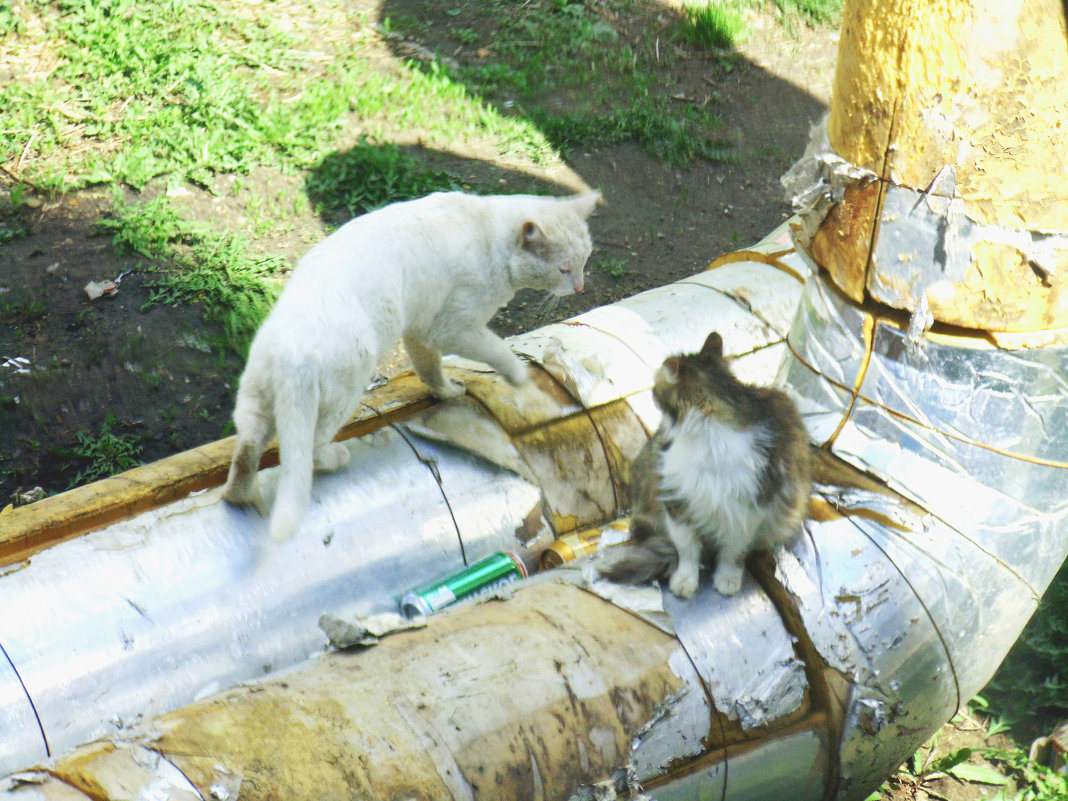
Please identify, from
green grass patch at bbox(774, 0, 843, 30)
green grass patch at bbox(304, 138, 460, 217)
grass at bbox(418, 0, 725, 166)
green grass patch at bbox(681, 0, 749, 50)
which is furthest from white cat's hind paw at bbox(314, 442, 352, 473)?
green grass patch at bbox(774, 0, 843, 30)

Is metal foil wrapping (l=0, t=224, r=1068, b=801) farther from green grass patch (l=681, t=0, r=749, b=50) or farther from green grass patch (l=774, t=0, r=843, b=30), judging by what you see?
green grass patch (l=774, t=0, r=843, b=30)

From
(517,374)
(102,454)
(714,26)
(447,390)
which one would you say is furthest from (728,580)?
(714,26)

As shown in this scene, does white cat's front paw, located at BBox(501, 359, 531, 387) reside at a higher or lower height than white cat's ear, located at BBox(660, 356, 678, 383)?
lower

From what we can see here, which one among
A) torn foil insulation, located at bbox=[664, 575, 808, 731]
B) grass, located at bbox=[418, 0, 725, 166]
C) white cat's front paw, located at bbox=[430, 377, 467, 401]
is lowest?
torn foil insulation, located at bbox=[664, 575, 808, 731]

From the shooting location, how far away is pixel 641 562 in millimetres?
2814

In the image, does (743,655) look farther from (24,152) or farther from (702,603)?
(24,152)

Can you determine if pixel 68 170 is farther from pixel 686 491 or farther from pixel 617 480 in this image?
pixel 686 491

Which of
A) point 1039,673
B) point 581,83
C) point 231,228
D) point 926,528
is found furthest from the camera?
point 581,83

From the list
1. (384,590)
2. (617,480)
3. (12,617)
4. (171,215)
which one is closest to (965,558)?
(617,480)

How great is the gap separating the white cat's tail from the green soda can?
0.46 meters

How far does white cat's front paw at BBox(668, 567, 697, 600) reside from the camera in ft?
8.94

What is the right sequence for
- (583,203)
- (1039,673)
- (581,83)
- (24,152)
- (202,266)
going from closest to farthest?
1. (1039,673)
2. (583,203)
3. (202,266)
4. (24,152)
5. (581,83)

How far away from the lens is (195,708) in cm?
224

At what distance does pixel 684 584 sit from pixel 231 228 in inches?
142
